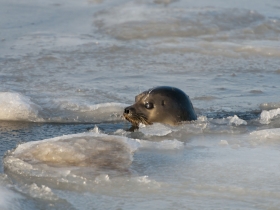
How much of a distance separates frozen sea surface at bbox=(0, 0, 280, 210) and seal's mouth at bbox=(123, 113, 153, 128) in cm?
9

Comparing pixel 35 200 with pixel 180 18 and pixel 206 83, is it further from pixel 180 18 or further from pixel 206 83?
→ pixel 180 18

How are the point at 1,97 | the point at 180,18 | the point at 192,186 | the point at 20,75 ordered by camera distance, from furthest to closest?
the point at 180,18 < the point at 20,75 < the point at 1,97 < the point at 192,186

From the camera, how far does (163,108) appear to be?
209 inches

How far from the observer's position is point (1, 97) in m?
5.68

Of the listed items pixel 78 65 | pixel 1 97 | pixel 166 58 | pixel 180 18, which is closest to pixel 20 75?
pixel 78 65

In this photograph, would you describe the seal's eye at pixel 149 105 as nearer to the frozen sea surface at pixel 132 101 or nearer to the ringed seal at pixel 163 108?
the ringed seal at pixel 163 108

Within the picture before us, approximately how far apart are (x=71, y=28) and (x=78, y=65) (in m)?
2.21

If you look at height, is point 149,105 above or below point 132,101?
above

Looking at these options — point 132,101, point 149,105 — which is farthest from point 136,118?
point 132,101

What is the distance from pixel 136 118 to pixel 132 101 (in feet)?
2.88

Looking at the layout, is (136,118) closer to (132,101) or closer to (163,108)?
(163,108)

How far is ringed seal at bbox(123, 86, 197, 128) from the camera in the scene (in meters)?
5.26

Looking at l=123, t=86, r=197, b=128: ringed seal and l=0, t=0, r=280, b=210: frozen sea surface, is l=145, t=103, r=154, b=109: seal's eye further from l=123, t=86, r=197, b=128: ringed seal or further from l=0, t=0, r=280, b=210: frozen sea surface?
l=0, t=0, r=280, b=210: frozen sea surface

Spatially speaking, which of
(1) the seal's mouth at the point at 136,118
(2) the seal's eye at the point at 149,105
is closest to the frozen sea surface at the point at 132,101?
(1) the seal's mouth at the point at 136,118
